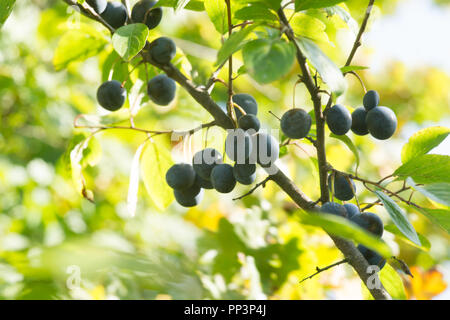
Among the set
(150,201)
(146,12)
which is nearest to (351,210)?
(146,12)

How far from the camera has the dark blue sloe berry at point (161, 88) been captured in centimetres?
88

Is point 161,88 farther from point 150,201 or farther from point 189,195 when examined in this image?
point 150,201

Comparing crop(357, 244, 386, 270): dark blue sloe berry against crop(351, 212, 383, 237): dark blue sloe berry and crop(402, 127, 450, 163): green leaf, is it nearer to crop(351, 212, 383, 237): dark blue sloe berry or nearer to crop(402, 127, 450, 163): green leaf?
crop(351, 212, 383, 237): dark blue sloe berry

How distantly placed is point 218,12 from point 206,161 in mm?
286

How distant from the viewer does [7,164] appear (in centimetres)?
188

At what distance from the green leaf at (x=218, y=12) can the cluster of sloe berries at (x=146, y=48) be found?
0.09 metres

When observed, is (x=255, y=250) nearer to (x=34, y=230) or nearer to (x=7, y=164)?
(x=34, y=230)

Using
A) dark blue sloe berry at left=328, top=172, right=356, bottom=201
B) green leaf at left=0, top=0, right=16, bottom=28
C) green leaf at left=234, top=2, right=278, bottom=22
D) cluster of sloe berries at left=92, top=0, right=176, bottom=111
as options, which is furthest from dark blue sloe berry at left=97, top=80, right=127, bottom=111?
dark blue sloe berry at left=328, top=172, right=356, bottom=201

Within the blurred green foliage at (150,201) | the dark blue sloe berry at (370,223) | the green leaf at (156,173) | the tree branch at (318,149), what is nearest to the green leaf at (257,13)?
the tree branch at (318,149)

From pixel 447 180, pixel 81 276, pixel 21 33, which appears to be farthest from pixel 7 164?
pixel 447 180

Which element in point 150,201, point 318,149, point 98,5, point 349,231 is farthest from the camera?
point 150,201

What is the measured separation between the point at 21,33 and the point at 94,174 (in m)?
0.74

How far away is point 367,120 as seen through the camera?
0.79 m

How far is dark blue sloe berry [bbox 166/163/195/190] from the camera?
861 mm
